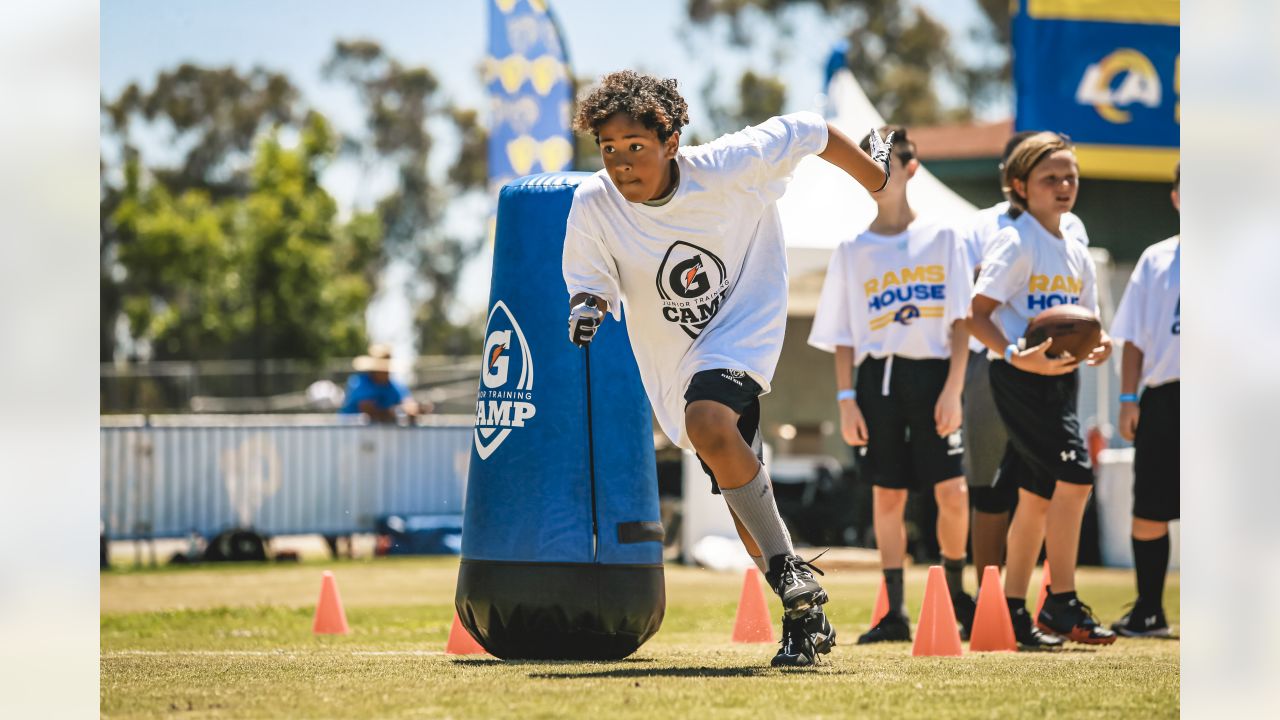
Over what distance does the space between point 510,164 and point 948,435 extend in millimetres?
10391

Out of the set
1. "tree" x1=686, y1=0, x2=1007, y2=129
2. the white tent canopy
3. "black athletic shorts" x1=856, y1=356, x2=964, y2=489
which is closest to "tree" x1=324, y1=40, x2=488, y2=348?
"tree" x1=686, y1=0, x2=1007, y2=129

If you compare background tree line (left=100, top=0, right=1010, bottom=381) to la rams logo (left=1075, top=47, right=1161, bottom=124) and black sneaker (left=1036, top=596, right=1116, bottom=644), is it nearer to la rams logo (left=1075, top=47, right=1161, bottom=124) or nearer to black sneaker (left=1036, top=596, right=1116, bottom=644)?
la rams logo (left=1075, top=47, right=1161, bottom=124)

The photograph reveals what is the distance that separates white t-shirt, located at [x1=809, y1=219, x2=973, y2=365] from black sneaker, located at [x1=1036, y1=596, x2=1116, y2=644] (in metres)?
1.24

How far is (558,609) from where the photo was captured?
Result: 598cm

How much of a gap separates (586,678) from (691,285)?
140 centimetres

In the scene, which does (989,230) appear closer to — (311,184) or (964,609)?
(964,609)

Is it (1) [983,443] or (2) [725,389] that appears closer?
(2) [725,389]

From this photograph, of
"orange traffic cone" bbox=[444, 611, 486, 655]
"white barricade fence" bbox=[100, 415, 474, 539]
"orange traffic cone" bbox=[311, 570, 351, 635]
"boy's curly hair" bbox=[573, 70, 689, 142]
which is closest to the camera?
"boy's curly hair" bbox=[573, 70, 689, 142]

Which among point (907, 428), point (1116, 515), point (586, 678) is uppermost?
point (907, 428)

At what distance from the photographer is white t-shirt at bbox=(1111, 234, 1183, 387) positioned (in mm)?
7801

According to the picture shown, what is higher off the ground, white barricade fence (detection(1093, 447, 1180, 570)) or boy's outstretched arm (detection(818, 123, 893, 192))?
boy's outstretched arm (detection(818, 123, 893, 192))

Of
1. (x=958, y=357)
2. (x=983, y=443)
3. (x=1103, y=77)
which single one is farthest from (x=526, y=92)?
(x=958, y=357)

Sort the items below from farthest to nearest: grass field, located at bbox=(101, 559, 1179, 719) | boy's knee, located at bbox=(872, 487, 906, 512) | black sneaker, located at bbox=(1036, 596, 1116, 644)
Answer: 1. boy's knee, located at bbox=(872, 487, 906, 512)
2. black sneaker, located at bbox=(1036, 596, 1116, 644)
3. grass field, located at bbox=(101, 559, 1179, 719)
